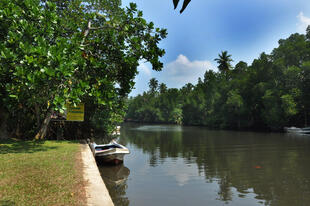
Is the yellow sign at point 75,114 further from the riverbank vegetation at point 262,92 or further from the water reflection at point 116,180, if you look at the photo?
the riverbank vegetation at point 262,92

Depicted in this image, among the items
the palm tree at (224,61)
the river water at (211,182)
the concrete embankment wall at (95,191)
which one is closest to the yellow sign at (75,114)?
the river water at (211,182)

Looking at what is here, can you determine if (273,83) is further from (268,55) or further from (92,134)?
(92,134)

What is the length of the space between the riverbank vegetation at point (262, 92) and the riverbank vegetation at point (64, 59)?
1352 inches

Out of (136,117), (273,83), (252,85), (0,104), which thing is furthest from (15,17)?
(136,117)

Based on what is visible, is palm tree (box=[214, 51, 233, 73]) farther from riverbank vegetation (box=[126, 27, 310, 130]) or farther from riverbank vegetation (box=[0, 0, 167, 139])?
riverbank vegetation (box=[0, 0, 167, 139])

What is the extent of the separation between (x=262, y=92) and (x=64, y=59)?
151 feet

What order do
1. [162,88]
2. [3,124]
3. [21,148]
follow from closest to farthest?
1. [21,148]
2. [3,124]
3. [162,88]

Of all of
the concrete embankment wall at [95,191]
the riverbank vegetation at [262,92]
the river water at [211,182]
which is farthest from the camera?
the riverbank vegetation at [262,92]

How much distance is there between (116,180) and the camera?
36.9ft

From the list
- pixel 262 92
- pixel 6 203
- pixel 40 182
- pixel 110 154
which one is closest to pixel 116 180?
pixel 110 154

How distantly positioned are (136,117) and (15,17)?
10836cm

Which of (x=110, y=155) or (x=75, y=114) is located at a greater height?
(x=75, y=114)

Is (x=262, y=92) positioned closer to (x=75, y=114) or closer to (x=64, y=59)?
(x=75, y=114)

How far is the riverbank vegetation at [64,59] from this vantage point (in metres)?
8.51
